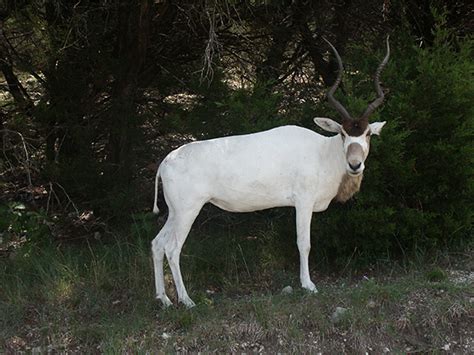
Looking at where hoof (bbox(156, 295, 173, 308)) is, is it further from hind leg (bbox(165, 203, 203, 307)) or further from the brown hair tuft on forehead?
the brown hair tuft on forehead

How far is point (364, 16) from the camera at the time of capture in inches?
357

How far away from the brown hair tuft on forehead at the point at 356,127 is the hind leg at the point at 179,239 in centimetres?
146

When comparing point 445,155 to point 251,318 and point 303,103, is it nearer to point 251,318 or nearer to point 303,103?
point 303,103

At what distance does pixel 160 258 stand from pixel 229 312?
84 centimetres

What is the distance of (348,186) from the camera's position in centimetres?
616

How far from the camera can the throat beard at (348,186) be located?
609cm

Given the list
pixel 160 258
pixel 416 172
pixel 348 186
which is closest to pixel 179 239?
pixel 160 258

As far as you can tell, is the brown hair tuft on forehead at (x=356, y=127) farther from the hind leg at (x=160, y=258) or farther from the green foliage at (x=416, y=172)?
the hind leg at (x=160, y=258)

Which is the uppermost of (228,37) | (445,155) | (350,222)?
(228,37)

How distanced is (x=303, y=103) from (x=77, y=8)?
2.99m

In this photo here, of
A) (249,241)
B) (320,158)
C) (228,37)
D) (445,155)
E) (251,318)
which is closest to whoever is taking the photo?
(251,318)

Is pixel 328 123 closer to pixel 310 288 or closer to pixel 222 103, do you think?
pixel 310 288

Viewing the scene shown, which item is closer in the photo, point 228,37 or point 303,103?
point 303,103

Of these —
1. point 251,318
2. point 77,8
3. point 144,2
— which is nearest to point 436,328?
point 251,318
